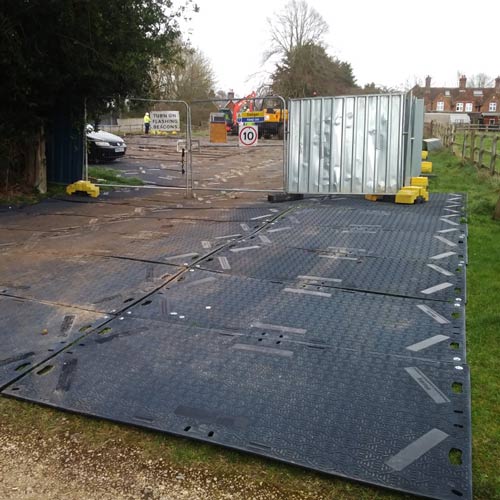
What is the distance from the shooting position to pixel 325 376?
3.62m

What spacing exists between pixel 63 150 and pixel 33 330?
8.57 m

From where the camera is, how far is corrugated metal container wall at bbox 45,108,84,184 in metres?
11.9

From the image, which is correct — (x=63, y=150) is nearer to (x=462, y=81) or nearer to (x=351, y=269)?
(x=351, y=269)

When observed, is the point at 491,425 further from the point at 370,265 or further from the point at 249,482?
the point at 370,265

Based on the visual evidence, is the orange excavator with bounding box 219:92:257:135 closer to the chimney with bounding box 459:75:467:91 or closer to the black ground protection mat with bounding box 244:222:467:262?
the black ground protection mat with bounding box 244:222:467:262

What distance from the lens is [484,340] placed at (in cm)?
425

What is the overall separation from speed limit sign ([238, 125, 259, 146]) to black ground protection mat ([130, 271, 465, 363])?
6.32 meters

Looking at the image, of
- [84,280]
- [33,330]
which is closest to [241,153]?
[84,280]

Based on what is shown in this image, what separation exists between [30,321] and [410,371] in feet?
9.84

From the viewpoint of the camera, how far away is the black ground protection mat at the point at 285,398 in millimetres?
2787

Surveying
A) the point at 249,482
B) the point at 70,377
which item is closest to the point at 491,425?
the point at 249,482

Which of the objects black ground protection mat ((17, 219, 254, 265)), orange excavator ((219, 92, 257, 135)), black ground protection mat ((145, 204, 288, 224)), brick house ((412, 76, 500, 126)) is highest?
brick house ((412, 76, 500, 126))

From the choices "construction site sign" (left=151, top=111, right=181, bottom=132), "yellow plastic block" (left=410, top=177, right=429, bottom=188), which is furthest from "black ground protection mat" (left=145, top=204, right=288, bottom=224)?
"yellow plastic block" (left=410, top=177, right=429, bottom=188)

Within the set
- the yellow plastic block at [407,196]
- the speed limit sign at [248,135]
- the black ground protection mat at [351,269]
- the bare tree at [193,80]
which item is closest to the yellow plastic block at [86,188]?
the speed limit sign at [248,135]
